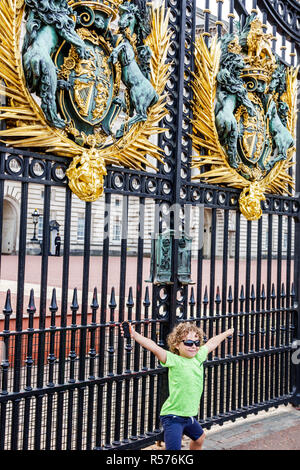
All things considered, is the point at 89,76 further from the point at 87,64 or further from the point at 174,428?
the point at 174,428

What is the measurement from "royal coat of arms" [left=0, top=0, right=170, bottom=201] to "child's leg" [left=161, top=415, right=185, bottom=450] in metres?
1.83

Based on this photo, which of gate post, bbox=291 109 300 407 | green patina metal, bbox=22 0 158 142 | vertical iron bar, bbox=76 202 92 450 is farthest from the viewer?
gate post, bbox=291 109 300 407

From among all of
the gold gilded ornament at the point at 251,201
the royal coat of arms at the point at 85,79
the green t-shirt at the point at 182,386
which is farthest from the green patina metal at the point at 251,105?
the green t-shirt at the point at 182,386

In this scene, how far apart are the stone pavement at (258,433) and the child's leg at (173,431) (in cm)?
135

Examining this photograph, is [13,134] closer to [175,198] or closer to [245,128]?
[175,198]

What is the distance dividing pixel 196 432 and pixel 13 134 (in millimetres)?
2565

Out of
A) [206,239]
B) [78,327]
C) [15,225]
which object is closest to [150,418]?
[78,327]

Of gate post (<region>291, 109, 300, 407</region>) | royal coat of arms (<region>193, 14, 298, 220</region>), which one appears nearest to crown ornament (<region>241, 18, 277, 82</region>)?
royal coat of arms (<region>193, 14, 298, 220</region>)

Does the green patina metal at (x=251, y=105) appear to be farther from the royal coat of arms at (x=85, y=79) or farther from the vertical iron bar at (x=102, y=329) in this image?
the vertical iron bar at (x=102, y=329)

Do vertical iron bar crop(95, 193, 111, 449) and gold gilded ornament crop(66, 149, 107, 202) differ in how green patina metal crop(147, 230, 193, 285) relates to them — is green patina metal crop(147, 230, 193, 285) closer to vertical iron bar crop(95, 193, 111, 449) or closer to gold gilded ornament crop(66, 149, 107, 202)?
vertical iron bar crop(95, 193, 111, 449)

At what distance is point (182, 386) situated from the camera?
373 centimetres

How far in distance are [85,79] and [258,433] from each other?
154 inches

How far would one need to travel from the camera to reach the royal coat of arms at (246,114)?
5.38 m

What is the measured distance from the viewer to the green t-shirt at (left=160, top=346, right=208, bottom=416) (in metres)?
3.72
